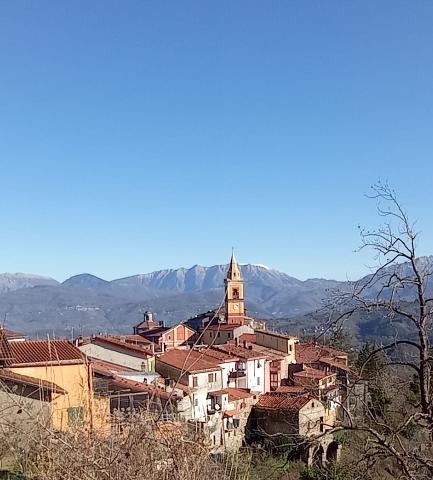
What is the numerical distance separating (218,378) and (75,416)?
86.3 feet

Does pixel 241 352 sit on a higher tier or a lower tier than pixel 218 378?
higher

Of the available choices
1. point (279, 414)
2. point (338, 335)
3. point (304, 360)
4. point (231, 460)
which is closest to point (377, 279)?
point (338, 335)

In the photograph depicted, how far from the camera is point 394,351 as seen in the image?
252 inches

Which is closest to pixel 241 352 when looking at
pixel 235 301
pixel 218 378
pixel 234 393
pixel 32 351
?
pixel 218 378

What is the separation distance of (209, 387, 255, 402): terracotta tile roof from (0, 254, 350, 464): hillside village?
48mm

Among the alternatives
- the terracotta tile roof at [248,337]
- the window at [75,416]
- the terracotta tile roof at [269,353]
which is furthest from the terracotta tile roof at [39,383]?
the terracotta tile roof at [248,337]

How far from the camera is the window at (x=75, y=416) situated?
14.0 ft

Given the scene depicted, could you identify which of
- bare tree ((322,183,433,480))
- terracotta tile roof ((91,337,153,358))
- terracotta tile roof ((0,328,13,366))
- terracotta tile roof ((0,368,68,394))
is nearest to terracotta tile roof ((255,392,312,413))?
terracotta tile roof ((91,337,153,358))

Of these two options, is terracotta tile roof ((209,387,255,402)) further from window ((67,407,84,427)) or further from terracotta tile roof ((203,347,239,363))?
window ((67,407,84,427))

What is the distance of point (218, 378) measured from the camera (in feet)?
99.6

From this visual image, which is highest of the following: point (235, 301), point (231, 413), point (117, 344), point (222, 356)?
point (235, 301)

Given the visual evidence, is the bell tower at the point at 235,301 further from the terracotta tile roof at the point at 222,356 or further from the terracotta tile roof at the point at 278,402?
the terracotta tile roof at the point at 278,402

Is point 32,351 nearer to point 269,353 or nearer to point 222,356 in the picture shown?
point 222,356

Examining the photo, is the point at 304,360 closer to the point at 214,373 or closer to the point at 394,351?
the point at 214,373
